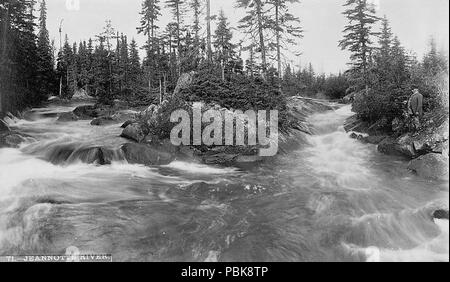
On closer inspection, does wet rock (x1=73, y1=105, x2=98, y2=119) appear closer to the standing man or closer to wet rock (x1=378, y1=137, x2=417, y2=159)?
wet rock (x1=378, y1=137, x2=417, y2=159)

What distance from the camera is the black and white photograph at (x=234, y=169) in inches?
236

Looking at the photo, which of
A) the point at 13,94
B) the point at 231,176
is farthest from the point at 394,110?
the point at 13,94

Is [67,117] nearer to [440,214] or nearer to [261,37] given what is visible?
[261,37]

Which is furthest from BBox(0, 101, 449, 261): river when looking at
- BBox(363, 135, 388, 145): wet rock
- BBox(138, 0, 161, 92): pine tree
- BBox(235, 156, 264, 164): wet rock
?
BBox(138, 0, 161, 92): pine tree

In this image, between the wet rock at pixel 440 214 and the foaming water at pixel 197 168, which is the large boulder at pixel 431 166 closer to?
the wet rock at pixel 440 214

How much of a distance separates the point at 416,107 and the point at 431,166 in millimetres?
3139

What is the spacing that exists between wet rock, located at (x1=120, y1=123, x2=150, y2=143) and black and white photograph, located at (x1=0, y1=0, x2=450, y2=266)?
65 mm

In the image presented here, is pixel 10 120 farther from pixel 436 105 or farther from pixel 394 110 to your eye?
pixel 436 105

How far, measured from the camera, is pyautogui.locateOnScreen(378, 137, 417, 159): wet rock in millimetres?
12216

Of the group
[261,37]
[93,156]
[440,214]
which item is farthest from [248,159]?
[261,37]

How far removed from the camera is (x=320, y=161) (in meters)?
12.9

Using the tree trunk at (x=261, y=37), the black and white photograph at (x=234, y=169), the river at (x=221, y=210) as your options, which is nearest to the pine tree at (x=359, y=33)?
the black and white photograph at (x=234, y=169)

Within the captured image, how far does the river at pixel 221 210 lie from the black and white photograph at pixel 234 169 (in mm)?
39
